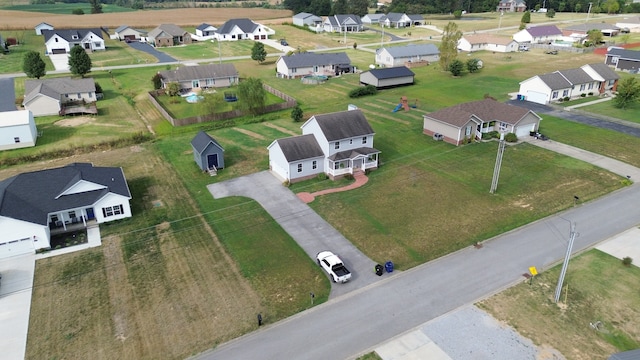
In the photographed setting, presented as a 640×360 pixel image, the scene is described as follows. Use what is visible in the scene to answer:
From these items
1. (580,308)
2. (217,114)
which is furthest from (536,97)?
(580,308)

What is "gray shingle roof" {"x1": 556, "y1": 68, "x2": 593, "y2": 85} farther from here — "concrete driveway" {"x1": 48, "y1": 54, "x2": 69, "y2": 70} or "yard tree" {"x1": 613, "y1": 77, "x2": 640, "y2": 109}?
"concrete driveway" {"x1": 48, "y1": 54, "x2": 69, "y2": 70}

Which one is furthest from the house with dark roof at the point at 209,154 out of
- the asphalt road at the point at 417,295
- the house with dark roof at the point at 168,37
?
the house with dark roof at the point at 168,37

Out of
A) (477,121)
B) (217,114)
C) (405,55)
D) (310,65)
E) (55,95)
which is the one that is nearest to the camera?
(477,121)

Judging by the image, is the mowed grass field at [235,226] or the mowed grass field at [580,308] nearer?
the mowed grass field at [580,308]

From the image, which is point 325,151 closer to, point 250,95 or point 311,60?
point 250,95

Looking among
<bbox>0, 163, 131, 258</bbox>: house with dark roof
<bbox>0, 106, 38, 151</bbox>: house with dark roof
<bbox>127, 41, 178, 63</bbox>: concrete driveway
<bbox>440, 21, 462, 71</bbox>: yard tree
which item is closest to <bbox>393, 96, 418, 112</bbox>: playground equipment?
<bbox>440, 21, 462, 71</bbox>: yard tree

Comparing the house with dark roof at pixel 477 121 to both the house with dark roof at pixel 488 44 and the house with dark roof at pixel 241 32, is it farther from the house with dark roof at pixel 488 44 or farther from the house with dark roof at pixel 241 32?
the house with dark roof at pixel 241 32
